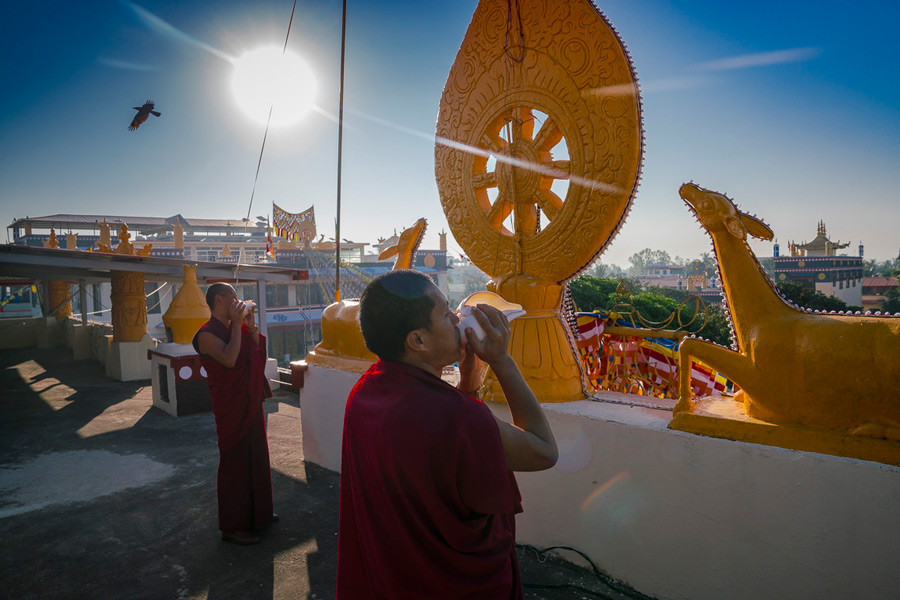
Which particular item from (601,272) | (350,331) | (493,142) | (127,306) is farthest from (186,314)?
(601,272)

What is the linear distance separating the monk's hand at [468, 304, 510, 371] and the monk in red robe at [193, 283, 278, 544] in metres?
2.56

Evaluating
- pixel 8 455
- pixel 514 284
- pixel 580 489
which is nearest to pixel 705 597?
pixel 580 489

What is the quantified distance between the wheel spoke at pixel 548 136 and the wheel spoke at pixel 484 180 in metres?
0.36

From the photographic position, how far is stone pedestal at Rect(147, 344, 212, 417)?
7.15 metres

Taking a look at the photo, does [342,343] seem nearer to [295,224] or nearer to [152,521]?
[152,521]

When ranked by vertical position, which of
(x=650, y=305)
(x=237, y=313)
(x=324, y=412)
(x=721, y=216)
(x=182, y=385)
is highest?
(x=721, y=216)

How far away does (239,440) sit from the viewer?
3.54 metres

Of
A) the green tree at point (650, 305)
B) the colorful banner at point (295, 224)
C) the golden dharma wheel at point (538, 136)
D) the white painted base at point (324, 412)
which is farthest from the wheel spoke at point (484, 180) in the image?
the colorful banner at point (295, 224)

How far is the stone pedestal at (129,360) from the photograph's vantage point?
10111 mm

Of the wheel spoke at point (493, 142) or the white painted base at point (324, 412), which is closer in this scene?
the wheel spoke at point (493, 142)

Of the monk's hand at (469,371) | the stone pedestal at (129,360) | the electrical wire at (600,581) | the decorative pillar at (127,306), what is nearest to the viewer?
the monk's hand at (469,371)

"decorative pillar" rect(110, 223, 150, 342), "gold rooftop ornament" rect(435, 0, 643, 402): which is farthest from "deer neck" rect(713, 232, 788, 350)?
"decorative pillar" rect(110, 223, 150, 342)

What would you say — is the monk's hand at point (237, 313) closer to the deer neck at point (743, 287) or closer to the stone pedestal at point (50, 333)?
the deer neck at point (743, 287)

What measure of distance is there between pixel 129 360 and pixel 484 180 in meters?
9.60
